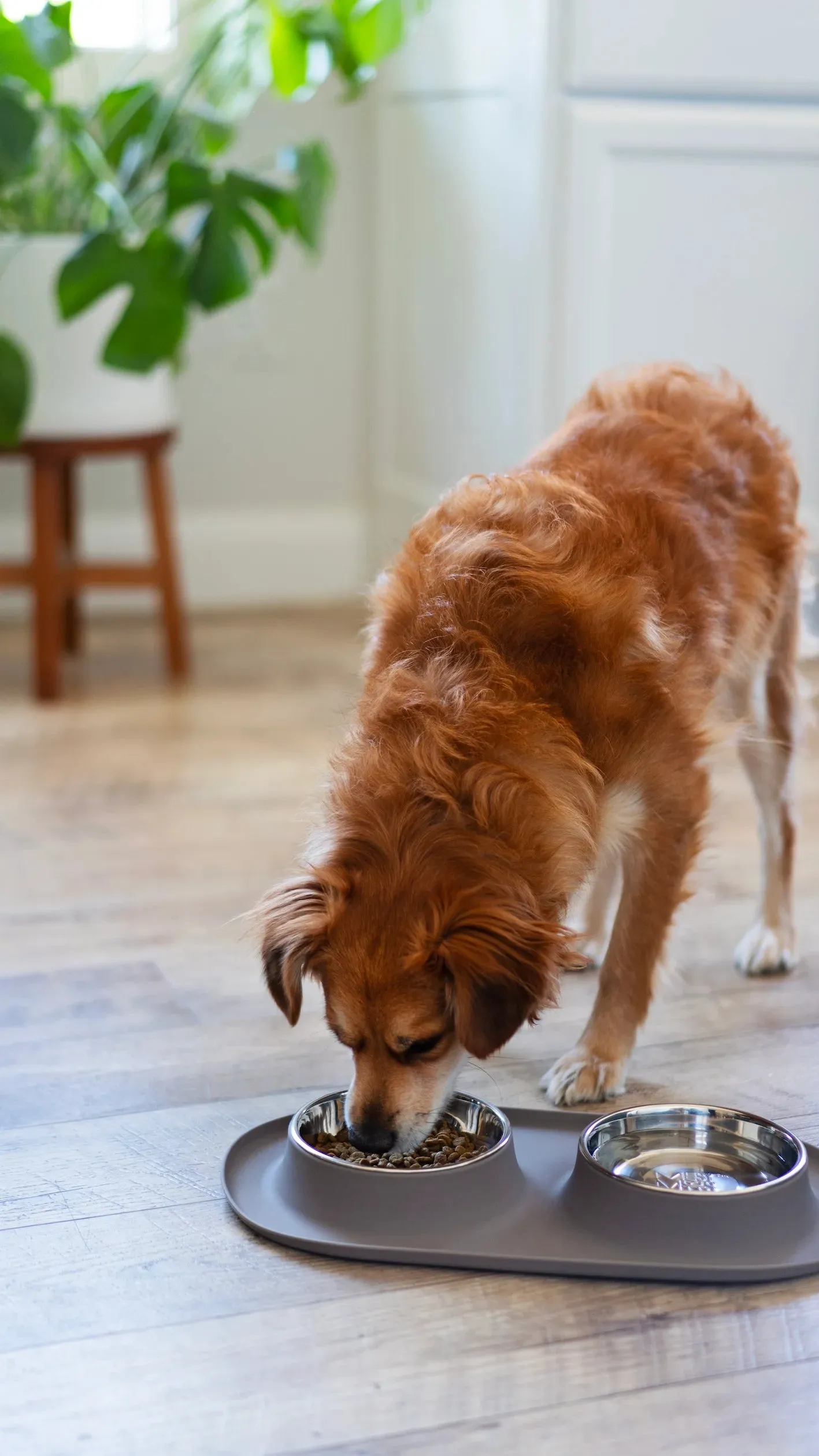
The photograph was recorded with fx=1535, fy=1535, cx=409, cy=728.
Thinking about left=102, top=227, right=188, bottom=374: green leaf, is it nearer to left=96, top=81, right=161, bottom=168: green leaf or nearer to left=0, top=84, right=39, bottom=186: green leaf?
left=0, top=84, right=39, bottom=186: green leaf

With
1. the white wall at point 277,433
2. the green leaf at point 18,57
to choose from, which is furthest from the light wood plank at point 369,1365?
the white wall at point 277,433

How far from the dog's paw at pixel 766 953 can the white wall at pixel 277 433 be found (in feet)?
8.48

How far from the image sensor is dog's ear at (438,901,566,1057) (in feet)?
5.02

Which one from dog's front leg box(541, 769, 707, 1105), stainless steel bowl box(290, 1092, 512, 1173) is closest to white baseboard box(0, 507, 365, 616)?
dog's front leg box(541, 769, 707, 1105)

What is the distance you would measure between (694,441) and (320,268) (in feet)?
8.83

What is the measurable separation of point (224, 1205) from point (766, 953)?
1.00 meters

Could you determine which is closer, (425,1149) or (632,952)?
(425,1149)

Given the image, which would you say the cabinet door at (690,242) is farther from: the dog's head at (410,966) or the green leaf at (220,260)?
the dog's head at (410,966)

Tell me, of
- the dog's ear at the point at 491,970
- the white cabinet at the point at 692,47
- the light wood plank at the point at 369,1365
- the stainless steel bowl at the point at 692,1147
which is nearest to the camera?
the light wood plank at the point at 369,1365

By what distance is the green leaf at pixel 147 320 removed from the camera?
3301 mm

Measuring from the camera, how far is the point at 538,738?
1.68m

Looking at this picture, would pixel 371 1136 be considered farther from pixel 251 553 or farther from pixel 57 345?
pixel 251 553

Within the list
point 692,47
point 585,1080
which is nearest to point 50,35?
point 692,47

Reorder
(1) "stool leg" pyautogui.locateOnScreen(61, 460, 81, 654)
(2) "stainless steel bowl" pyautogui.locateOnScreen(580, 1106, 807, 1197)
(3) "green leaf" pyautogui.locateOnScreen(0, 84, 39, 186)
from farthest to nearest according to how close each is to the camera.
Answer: (1) "stool leg" pyautogui.locateOnScreen(61, 460, 81, 654) < (3) "green leaf" pyautogui.locateOnScreen(0, 84, 39, 186) < (2) "stainless steel bowl" pyautogui.locateOnScreen(580, 1106, 807, 1197)
